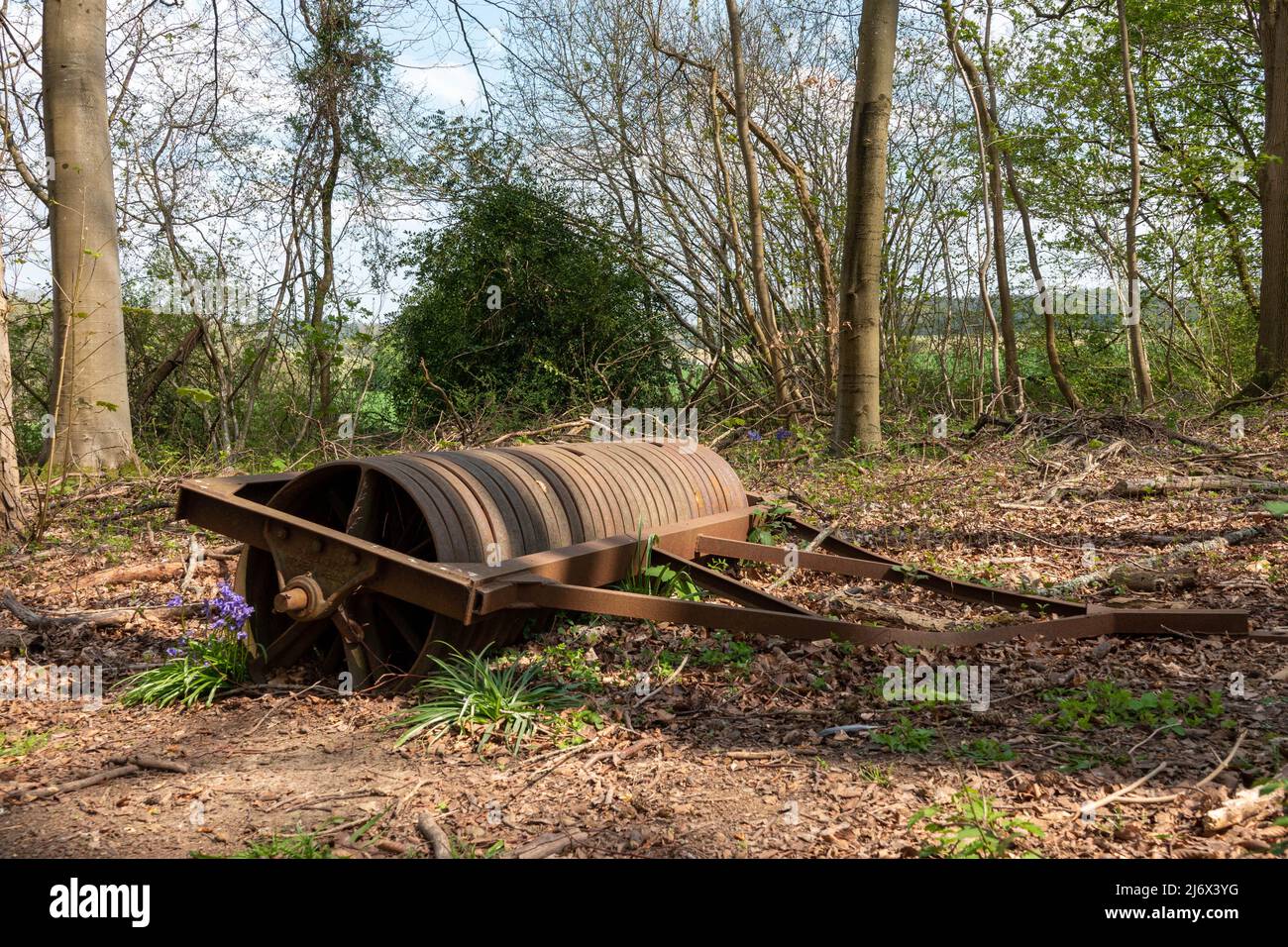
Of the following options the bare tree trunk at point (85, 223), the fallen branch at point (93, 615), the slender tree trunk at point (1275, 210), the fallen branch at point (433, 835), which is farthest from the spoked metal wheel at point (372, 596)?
the slender tree trunk at point (1275, 210)

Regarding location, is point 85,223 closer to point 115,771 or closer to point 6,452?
point 6,452

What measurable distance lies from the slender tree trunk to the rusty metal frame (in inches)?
378

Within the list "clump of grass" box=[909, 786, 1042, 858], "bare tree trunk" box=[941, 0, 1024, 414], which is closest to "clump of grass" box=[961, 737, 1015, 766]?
"clump of grass" box=[909, 786, 1042, 858]

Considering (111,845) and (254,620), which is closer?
(111,845)

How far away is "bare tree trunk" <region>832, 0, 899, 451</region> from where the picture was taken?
8930 millimetres

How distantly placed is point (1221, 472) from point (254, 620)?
23.6ft

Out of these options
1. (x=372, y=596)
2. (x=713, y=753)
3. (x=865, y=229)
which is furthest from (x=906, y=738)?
(x=865, y=229)

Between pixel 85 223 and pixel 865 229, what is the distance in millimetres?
7336

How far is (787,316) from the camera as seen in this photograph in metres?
13.2

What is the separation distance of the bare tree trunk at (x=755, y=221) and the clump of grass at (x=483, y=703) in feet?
24.7

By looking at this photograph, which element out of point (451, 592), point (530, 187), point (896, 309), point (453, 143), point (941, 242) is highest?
point (453, 143)

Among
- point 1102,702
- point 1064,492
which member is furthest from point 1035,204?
point 1102,702

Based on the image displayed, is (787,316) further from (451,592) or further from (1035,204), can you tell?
(451,592)

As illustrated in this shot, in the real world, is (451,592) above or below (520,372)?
below
